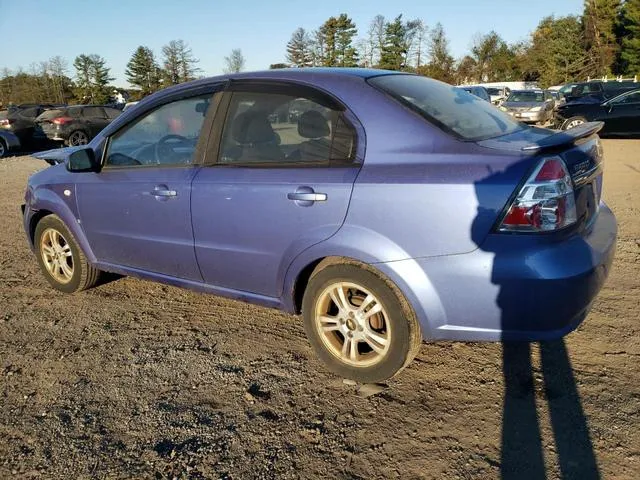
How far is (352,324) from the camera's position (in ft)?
9.47

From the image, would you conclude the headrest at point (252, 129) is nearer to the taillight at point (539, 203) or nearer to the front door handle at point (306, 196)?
the front door handle at point (306, 196)

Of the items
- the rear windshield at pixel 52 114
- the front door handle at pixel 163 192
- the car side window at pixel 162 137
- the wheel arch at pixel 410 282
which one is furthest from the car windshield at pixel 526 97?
the wheel arch at pixel 410 282

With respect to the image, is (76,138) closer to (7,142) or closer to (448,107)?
(7,142)

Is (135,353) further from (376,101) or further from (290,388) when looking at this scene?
(376,101)

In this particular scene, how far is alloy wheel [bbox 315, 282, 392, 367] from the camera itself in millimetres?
2791

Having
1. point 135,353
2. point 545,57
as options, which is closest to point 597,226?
point 135,353

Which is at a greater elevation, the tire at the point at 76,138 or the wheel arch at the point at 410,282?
the tire at the point at 76,138

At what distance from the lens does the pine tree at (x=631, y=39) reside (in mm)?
53844

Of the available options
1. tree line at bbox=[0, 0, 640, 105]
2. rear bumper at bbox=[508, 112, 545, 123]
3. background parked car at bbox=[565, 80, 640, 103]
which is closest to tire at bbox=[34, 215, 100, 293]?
background parked car at bbox=[565, 80, 640, 103]

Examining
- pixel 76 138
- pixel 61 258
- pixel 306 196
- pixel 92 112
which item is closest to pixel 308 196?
pixel 306 196

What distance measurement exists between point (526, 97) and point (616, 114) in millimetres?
7643

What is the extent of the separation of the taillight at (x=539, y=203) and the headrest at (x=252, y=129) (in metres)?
1.49

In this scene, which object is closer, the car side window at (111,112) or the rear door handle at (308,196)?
the rear door handle at (308,196)

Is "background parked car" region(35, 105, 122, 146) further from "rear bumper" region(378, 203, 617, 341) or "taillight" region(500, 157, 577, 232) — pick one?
"taillight" region(500, 157, 577, 232)
